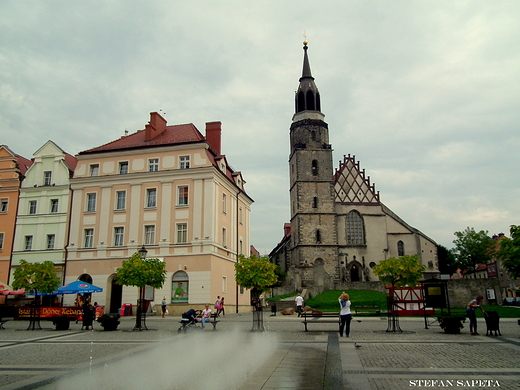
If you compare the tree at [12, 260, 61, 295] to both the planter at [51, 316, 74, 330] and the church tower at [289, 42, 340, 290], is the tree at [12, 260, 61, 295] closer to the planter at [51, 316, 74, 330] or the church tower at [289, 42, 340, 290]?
the planter at [51, 316, 74, 330]

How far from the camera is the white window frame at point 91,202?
38.7 meters

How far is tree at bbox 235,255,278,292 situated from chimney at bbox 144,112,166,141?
843 inches

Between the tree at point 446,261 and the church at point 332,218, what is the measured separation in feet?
77.9

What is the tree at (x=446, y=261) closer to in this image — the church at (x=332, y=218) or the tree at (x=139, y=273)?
the church at (x=332, y=218)

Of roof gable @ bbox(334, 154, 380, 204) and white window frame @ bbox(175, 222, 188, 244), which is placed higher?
roof gable @ bbox(334, 154, 380, 204)

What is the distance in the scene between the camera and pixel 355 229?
63.5 meters

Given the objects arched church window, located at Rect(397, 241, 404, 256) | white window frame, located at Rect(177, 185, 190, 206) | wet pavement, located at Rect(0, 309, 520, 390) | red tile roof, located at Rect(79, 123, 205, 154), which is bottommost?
wet pavement, located at Rect(0, 309, 520, 390)

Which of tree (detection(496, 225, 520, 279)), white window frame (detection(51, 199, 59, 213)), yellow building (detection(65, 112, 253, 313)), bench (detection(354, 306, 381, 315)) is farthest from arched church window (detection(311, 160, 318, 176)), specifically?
tree (detection(496, 225, 520, 279))

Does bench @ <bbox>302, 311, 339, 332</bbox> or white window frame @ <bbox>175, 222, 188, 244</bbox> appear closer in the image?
bench @ <bbox>302, 311, 339, 332</bbox>

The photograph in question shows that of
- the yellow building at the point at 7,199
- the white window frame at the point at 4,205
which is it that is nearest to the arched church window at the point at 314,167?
Result: the yellow building at the point at 7,199

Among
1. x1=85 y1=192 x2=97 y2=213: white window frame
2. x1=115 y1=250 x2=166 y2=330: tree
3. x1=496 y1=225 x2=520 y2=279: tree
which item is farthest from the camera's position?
x1=85 y1=192 x2=97 y2=213: white window frame

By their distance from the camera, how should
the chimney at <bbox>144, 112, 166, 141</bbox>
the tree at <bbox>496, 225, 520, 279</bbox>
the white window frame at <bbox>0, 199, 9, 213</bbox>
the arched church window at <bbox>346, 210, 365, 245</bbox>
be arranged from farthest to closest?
1. the arched church window at <bbox>346, 210, 365, 245</bbox>
2. the white window frame at <bbox>0, 199, 9, 213</bbox>
3. the chimney at <bbox>144, 112, 166, 141</bbox>
4. the tree at <bbox>496, 225, 520, 279</bbox>

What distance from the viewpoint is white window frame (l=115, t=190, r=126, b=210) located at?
3803cm
